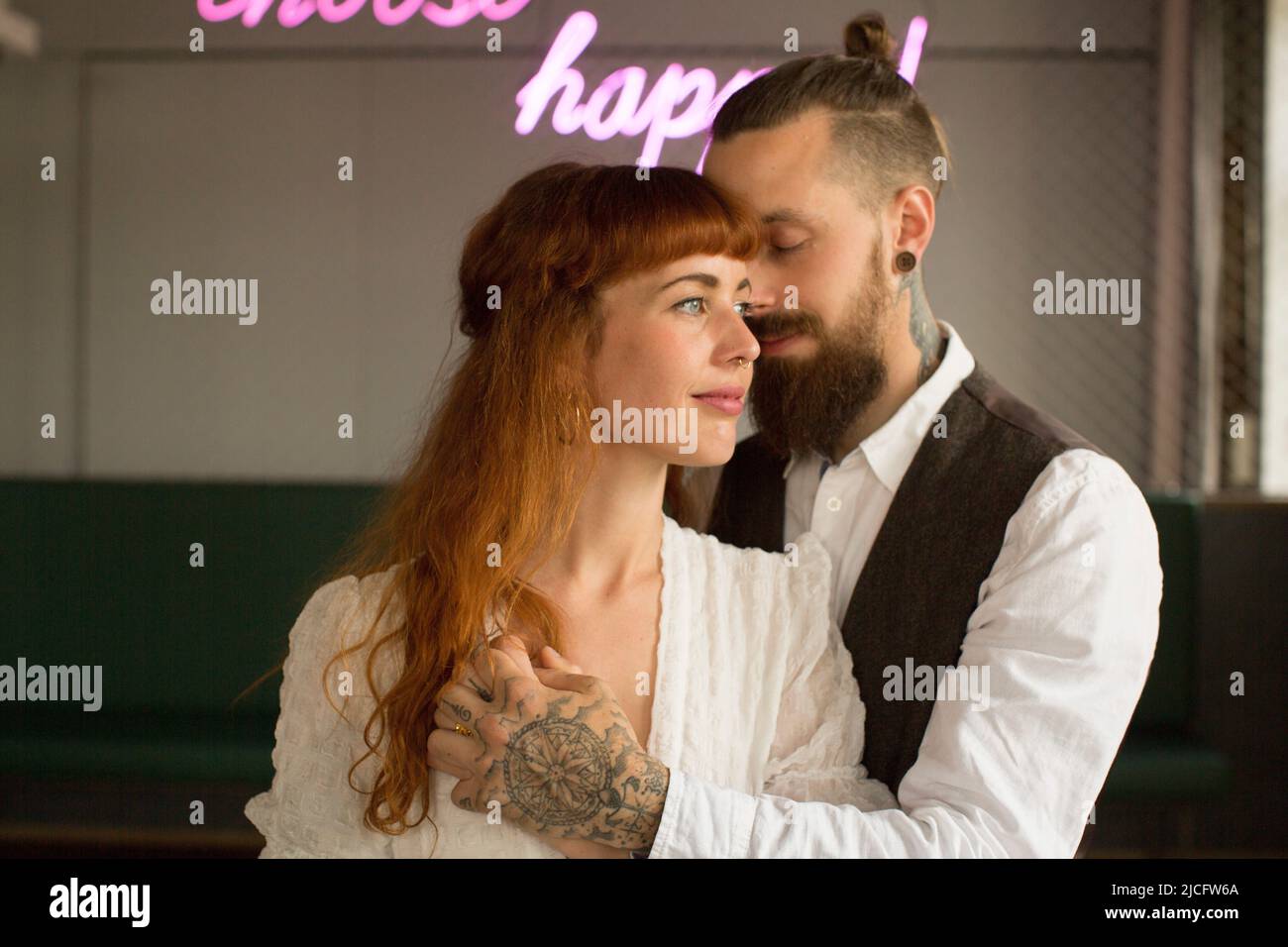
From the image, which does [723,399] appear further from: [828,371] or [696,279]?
[828,371]

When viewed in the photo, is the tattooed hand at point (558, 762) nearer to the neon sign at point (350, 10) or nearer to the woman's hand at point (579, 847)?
the woman's hand at point (579, 847)

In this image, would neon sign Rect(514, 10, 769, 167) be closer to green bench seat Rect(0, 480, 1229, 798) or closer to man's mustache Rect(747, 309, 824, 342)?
green bench seat Rect(0, 480, 1229, 798)

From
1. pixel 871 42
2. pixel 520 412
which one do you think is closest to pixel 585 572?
pixel 520 412

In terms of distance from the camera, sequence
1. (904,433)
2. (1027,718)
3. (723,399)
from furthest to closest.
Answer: (904,433) → (723,399) → (1027,718)

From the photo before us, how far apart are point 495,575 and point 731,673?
0.34m

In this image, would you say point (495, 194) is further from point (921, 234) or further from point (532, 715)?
point (532, 715)

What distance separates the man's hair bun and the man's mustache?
0.46 m

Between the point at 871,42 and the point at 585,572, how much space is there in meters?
1.00

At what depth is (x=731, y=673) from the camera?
1494mm

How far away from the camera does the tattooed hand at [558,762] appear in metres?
1.29

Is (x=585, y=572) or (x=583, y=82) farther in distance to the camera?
(x=583, y=82)

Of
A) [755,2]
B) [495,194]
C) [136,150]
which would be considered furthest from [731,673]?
[136,150]

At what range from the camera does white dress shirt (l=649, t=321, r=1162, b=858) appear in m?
1.34

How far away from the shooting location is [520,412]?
1540 mm
